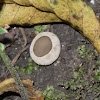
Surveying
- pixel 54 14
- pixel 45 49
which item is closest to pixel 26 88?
pixel 45 49

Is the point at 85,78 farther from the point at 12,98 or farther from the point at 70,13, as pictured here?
the point at 12,98

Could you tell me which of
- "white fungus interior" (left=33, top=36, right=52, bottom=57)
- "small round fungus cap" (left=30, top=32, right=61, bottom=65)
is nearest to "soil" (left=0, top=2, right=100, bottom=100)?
"small round fungus cap" (left=30, top=32, right=61, bottom=65)

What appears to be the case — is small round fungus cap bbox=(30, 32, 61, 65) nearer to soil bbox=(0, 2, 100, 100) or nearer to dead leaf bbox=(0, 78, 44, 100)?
soil bbox=(0, 2, 100, 100)

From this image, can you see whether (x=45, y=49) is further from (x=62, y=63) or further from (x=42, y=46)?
(x=62, y=63)

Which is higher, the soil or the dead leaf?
the soil

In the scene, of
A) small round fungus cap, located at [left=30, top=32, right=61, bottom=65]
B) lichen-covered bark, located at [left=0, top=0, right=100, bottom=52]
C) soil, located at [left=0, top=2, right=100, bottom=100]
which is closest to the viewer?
lichen-covered bark, located at [left=0, top=0, right=100, bottom=52]

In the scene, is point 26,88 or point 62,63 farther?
point 62,63

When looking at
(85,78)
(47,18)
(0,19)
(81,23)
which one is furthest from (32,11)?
(85,78)
